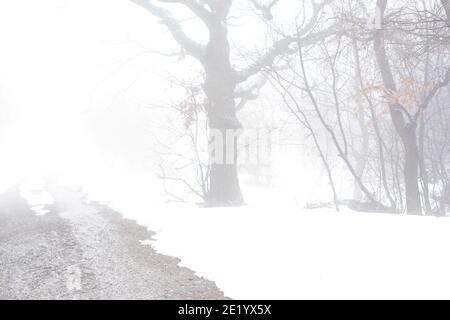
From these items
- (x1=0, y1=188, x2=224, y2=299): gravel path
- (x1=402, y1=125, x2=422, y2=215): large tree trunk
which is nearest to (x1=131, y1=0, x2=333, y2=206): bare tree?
(x1=0, y1=188, x2=224, y2=299): gravel path

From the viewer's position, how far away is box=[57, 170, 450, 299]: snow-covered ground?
4879 mm

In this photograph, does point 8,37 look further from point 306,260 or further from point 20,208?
point 306,260

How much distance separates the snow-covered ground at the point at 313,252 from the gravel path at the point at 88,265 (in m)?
0.37

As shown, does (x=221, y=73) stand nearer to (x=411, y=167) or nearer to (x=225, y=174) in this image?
(x=225, y=174)

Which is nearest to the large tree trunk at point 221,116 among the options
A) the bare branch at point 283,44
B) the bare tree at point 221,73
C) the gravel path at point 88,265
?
the bare tree at point 221,73

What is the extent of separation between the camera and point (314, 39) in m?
12.1

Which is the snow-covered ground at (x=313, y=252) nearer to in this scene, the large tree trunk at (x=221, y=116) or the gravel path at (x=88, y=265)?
the gravel path at (x=88, y=265)

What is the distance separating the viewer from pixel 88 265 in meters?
6.16

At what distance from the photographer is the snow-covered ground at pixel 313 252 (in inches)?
192

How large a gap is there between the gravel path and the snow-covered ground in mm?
372

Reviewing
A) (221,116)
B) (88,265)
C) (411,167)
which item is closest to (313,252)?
(88,265)

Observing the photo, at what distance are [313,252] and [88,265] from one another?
3.25 metres

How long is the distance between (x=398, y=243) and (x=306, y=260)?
1.37 metres

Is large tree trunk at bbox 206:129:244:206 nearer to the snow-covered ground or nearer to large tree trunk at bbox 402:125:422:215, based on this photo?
the snow-covered ground
